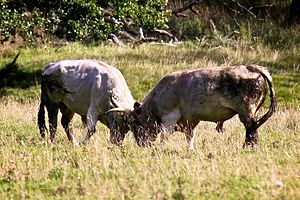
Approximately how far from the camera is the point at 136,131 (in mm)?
12641

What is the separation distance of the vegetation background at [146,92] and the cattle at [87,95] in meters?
0.40

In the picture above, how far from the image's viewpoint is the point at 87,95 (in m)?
13.2

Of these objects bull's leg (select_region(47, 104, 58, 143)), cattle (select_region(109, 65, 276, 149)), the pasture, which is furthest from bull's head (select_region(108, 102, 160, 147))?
bull's leg (select_region(47, 104, 58, 143))

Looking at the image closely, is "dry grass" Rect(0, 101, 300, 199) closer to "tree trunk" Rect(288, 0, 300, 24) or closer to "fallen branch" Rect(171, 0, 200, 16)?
"fallen branch" Rect(171, 0, 200, 16)

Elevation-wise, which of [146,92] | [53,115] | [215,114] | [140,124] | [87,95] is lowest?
Result: [146,92]

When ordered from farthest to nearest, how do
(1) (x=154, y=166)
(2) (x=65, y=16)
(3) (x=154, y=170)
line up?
1. (2) (x=65, y=16)
2. (1) (x=154, y=166)
3. (3) (x=154, y=170)

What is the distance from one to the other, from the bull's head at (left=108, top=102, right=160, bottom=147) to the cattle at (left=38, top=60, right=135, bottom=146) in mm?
99

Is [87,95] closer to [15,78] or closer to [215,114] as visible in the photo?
[215,114]

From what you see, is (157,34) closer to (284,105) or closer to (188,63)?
(188,63)

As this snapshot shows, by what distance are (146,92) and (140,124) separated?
32.2 ft

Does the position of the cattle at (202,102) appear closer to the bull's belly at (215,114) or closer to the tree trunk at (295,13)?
the bull's belly at (215,114)

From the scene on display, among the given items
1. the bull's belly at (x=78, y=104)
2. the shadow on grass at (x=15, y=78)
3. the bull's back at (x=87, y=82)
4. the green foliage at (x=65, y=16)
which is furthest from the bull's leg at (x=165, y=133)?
the shadow on grass at (x=15, y=78)

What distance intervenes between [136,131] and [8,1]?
1105 centimetres

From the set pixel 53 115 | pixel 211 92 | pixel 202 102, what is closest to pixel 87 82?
pixel 53 115
